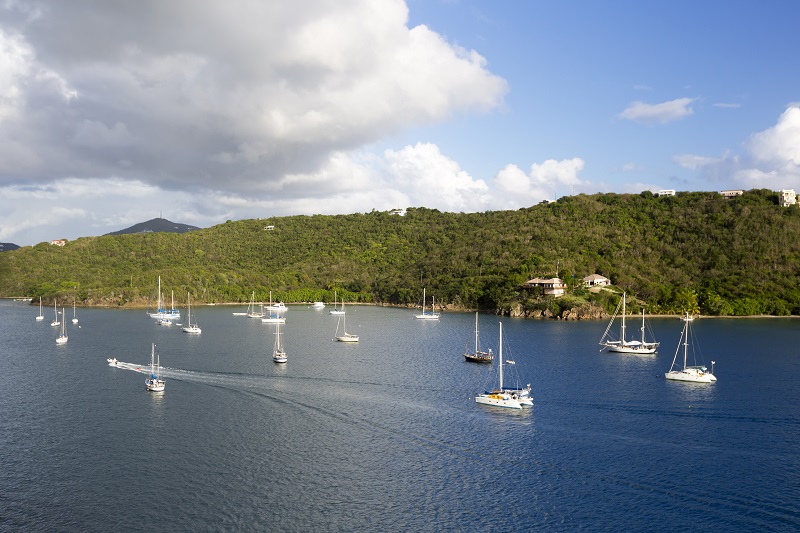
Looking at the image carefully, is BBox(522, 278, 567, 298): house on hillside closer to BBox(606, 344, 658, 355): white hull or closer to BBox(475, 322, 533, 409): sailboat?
BBox(606, 344, 658, 355): white hull

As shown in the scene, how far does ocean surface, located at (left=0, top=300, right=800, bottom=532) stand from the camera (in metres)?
33.1

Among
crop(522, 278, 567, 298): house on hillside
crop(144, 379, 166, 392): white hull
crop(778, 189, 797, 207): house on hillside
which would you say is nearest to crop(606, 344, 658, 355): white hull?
crop(522, 278, 567, 298): house on hillside

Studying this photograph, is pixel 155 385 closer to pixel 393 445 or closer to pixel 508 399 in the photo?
pixel 393 445

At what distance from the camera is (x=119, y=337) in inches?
3905

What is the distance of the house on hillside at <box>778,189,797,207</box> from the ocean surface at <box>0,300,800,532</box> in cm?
11796

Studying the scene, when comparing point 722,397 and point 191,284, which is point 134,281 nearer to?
point 191,284

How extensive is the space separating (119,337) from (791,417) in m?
93.8

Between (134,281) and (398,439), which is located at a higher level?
(134,281)

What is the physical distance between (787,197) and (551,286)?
→ 290 ft

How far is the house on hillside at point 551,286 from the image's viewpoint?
142m

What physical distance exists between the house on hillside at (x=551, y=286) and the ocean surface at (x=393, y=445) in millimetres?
62736

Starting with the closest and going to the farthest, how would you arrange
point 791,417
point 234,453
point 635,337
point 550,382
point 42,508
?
point 42,508
point 234,453
point 791,417
point 550,382
point 635,337

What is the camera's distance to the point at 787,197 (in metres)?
175

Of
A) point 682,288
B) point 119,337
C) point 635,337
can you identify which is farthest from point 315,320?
point 682,288
